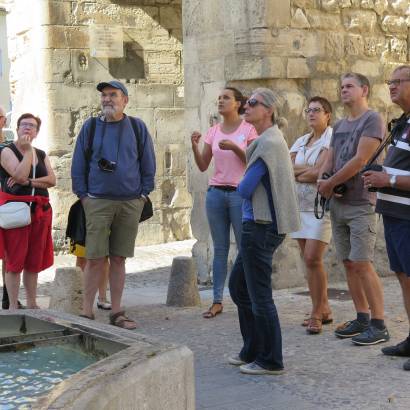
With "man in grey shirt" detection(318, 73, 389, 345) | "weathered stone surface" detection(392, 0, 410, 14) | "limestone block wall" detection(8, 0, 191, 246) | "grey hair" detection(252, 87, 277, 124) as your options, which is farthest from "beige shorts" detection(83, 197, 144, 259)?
"limestone block wall" detection(8, 0, 191, 246)

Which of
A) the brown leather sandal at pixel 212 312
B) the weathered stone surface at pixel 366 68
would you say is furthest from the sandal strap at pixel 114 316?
the weathered stone surface at pixel 366 68

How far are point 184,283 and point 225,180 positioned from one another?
110 centimetres

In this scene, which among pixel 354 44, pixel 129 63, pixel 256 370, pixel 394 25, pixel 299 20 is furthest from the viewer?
pixel 129 63

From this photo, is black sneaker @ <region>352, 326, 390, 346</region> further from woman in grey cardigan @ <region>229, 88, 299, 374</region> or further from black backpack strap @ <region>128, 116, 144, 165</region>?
black backpack strap @ <region>128, 116, 144, 165</region>

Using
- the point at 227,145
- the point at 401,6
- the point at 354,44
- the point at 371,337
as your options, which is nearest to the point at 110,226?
the point at 227,145

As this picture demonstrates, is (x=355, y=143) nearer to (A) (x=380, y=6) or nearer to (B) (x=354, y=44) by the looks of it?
(B) (x=354, y=44)

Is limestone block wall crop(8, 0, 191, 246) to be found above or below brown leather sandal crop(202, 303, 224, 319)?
above

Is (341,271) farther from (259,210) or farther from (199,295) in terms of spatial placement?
(259,210)

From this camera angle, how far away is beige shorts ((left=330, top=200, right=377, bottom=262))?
19.9 ft

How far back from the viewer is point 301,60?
868 centimetres

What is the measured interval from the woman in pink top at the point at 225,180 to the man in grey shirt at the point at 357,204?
3.54ft

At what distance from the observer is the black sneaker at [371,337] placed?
237 inches

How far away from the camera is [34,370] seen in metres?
3.98

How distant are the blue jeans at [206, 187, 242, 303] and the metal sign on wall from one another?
524 centimetres
